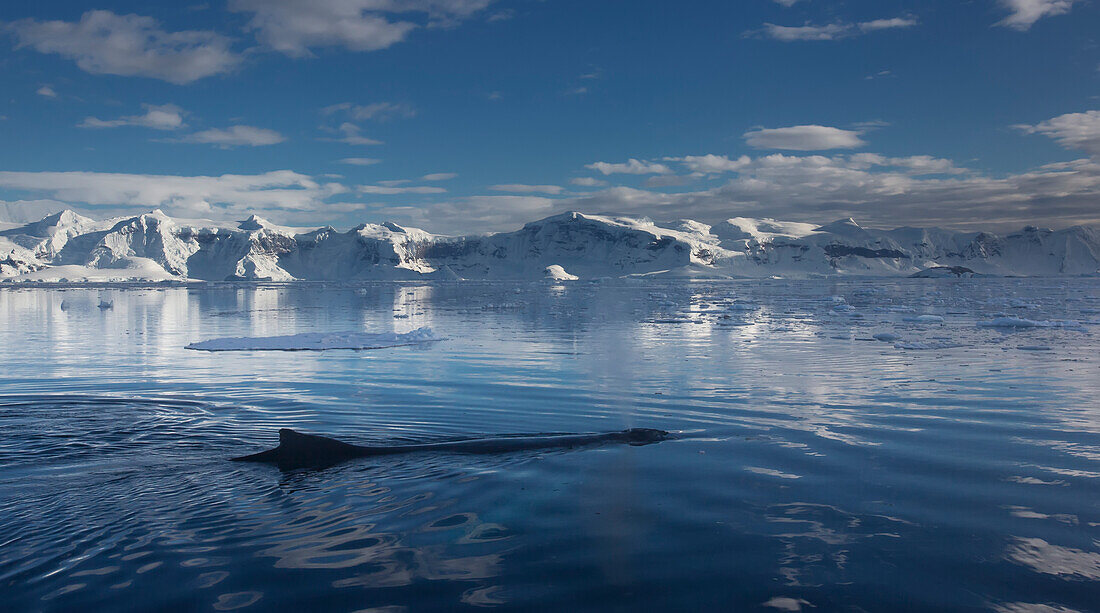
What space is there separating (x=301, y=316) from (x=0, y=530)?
35.5m

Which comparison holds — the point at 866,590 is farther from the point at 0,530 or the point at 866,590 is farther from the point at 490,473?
the point at 0,530

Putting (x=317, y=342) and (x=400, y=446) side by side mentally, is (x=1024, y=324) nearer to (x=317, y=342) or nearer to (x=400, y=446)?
(x=317, y=342)

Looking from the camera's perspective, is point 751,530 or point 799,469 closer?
point 751,530

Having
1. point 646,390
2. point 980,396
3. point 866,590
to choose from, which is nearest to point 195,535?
point 866,590

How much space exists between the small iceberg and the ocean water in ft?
19.3

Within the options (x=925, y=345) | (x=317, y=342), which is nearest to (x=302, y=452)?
(x=317, y=342)

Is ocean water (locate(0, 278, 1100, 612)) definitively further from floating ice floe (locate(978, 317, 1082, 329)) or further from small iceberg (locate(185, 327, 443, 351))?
floating ice floe (locate(978, 317, 1082, 329))

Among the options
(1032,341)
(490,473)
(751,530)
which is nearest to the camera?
(751,530)

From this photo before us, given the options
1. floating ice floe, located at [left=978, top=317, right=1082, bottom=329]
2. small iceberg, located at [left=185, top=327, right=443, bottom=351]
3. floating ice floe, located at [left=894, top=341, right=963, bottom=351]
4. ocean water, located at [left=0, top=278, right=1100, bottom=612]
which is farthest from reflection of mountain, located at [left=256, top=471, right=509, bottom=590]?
floating ice floe, located at [left=978, top=317, right=1082, bottom=329]

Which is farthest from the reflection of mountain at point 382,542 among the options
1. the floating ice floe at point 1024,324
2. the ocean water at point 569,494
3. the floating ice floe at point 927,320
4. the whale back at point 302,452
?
the floating ice floe at point 927,320

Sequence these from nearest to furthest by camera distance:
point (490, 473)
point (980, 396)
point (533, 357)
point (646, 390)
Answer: point (490, 473), point (980, 396), point (646, 390), point (533, 357)

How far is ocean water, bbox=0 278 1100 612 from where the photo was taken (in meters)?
5.23

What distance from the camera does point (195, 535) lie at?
6.32 m

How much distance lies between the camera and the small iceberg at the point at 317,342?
2261 cm
